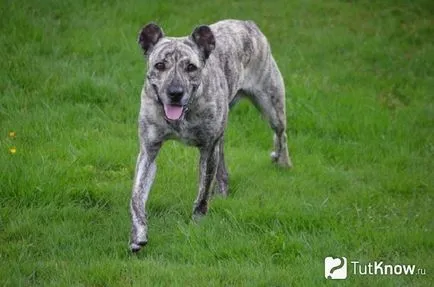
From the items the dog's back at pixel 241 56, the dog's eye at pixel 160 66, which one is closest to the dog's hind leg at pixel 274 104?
the dog's back at pixel 241 56

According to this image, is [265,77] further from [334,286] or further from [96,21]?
[96,21]

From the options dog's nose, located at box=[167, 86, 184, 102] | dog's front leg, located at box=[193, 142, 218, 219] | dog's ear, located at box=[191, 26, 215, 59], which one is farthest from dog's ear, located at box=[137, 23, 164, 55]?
dog's front leg, located at box=[193, 142, 218, 219]

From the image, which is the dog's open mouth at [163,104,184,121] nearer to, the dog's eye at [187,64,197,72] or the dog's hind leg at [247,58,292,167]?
the dog's eye at [187,64,197,72]

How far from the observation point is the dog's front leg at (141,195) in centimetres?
623

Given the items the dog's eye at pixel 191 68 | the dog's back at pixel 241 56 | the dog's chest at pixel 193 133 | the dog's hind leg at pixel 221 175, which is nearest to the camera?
the dog's eye at pixel 191 68

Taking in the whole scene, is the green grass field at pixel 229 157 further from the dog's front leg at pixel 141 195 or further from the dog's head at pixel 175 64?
the dog's head at pixel 175 64

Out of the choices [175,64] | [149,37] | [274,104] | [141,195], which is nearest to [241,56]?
[274,104]

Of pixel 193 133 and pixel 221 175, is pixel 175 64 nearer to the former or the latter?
pixel 193 133

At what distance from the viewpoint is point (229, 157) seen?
8492 mm

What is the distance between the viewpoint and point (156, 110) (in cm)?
654

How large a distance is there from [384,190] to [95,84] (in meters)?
3.92

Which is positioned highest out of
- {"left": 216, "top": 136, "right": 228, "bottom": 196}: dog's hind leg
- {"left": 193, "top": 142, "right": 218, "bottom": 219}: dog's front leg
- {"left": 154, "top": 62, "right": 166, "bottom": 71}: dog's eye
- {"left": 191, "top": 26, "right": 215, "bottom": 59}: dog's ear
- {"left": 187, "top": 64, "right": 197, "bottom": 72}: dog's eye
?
{"left": 191, "top": 26, "right": 215, "bottom": 59}: dog's ear

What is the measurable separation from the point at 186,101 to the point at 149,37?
0.77 metres

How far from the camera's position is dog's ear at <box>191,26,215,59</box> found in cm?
666
